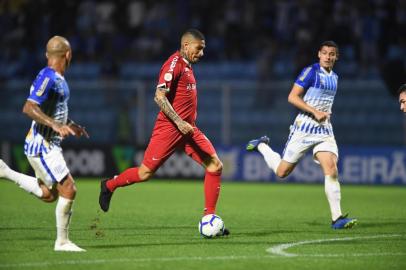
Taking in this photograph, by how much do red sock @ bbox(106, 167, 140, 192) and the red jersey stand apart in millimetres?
754

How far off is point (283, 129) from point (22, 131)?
21.7 ft

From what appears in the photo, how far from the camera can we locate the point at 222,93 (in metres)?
19.9

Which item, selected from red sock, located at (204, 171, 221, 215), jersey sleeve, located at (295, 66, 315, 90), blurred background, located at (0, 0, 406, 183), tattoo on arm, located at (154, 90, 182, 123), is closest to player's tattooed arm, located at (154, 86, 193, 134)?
tattoo on arm, located at (154, 90, 182, 123)

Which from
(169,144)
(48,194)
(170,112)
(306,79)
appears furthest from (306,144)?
(48,194)

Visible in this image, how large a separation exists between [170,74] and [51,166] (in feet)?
6.87

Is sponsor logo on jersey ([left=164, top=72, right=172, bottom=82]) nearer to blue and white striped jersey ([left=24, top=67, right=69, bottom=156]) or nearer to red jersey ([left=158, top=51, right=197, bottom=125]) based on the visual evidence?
red jersey ([left=158, top=51, right=197, bottom=125])

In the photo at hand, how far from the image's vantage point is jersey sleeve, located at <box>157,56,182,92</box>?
31.1 feet

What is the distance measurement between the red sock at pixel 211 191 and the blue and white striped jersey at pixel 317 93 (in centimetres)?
168

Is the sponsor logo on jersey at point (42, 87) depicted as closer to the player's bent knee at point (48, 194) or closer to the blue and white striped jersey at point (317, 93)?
the player's bent knee at point (48, 194)

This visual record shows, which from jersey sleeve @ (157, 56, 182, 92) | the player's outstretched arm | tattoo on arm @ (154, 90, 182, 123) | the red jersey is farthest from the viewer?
the player's outstretched arm

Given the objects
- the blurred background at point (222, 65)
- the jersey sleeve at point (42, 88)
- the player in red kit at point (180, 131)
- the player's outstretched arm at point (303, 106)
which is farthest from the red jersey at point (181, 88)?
the blurred background at point (222, 65)

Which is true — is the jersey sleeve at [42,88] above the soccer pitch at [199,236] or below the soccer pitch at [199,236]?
above

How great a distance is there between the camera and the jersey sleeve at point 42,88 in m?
7.94

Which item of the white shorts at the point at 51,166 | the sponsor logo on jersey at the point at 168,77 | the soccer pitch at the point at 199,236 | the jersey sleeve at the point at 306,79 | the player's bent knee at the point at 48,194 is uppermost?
the jersey sleeve at the point at 306,79
